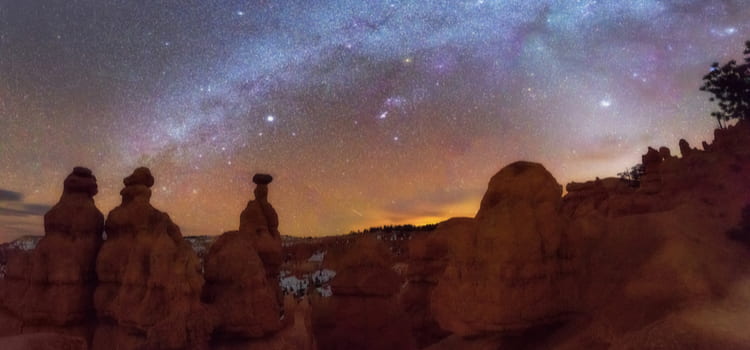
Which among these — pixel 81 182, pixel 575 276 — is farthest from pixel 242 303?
pixel 575 276

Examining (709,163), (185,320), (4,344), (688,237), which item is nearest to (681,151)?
(709,163)

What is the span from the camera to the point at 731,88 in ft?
110

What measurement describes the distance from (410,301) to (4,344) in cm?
1766

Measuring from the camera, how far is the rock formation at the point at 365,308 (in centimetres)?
2175

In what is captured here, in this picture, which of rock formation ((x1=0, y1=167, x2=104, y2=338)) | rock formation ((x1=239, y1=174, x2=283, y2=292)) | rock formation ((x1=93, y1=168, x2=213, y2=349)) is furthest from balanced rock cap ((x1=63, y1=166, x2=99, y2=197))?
rock formation ((x1=239, y1=174, x2=283, y2=292))

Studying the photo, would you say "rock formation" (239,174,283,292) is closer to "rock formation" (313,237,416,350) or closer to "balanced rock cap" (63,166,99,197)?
"rock formation" (313,237,416,350)

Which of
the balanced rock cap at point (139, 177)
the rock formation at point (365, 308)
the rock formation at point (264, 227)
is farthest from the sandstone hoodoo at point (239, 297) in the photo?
the rock formation at point (264, 227)

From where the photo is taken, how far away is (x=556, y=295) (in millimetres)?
13289

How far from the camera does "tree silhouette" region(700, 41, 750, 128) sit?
3284 cm

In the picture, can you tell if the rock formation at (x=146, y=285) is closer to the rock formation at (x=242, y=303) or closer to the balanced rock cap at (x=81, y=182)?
the rock formation at (x=242, y=303)

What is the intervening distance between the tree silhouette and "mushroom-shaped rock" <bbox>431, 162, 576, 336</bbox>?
25077 millimetres

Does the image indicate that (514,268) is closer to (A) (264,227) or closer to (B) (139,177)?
(B) (139,177)

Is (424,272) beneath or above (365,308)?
above

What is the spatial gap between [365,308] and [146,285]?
33.3 feet
